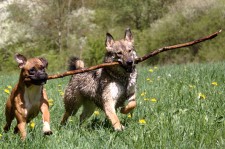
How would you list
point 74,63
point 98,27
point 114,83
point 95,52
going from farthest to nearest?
point 98,27
point 95,52
point 74,63
point 114,83

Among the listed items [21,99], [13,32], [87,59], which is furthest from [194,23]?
[21,99]

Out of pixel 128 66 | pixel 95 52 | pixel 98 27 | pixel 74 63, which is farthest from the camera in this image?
pixel 98 27

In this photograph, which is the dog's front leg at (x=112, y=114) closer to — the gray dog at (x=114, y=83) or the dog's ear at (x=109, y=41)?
the gray dog at (x=114, y=83)

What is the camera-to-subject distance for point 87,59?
37.1 m

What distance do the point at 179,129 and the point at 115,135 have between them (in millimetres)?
698

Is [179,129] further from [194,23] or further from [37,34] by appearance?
[37,34]

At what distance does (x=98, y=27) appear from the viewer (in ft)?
141

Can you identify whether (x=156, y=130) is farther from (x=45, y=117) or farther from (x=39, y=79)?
(x=39, y=79)

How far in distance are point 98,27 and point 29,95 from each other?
1493 inches

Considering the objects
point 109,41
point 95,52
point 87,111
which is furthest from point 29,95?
point 95,52

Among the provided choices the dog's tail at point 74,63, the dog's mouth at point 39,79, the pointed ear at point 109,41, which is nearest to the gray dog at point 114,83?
the pointed ear at point 109,41

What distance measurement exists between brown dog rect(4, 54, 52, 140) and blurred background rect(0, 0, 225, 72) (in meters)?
29.9

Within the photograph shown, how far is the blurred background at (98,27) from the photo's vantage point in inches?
1460

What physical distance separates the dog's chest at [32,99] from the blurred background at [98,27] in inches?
1177
